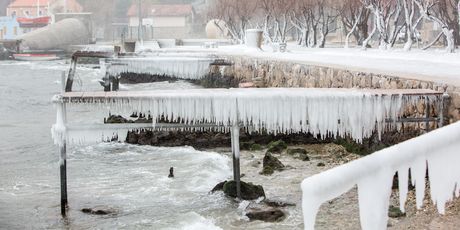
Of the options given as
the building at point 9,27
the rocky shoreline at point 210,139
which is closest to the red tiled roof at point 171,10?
the building at point 9,27

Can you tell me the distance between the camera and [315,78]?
1914 cm

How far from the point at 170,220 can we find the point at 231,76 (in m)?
20.6

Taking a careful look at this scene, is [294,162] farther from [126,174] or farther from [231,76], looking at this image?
[231,76]

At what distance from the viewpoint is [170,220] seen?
10.5 m

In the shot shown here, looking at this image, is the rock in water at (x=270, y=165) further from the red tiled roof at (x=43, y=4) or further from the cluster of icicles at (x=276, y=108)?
the red tiled roof at (x=43, y=4)

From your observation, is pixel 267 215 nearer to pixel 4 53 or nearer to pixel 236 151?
pixel 236 151

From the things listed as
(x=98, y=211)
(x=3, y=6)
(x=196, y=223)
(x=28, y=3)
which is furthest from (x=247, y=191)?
(x=3, y=6)

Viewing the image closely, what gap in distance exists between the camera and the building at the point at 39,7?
366ft

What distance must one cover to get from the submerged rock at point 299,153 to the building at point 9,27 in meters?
96.0

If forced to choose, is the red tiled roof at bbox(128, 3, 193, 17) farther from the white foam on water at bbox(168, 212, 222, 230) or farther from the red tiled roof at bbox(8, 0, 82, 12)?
the white foam on water at bbox(168, 212, 222, 230)

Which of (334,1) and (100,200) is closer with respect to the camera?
(100,200)

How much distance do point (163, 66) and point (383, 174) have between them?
27.5 metres

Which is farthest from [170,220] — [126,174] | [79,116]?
[79,116]

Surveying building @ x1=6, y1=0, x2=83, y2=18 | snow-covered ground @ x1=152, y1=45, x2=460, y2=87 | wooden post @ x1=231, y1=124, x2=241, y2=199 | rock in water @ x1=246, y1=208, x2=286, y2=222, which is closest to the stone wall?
snow-covered ground @ x1=152, y1=45, x2=460, y2=87
